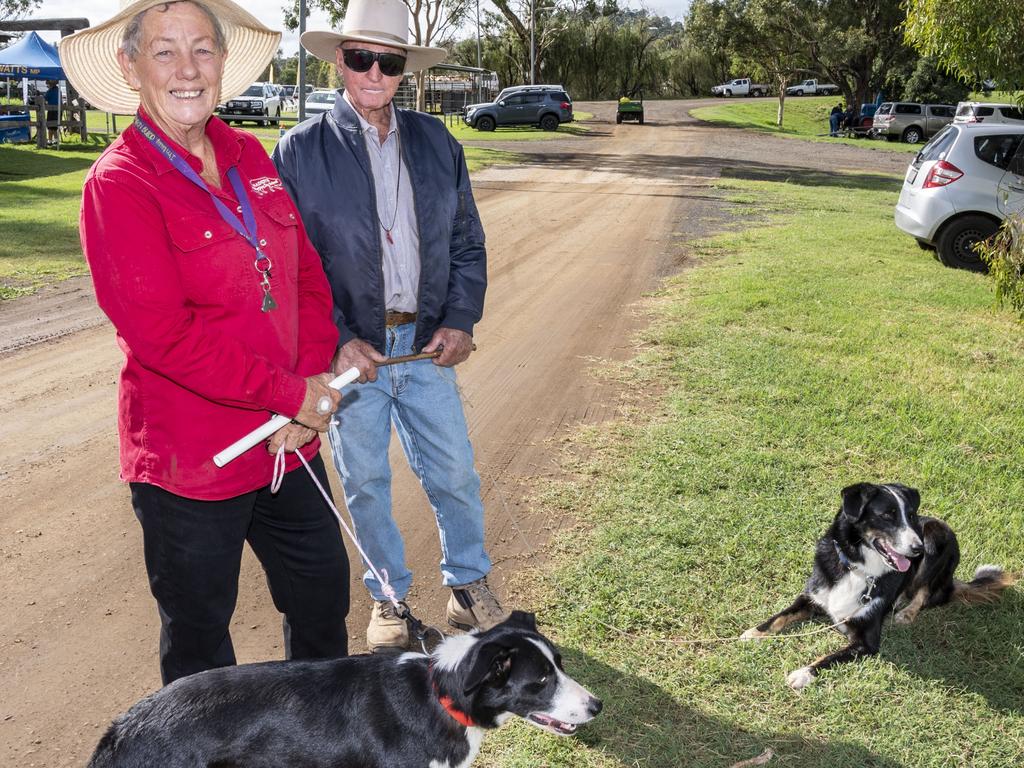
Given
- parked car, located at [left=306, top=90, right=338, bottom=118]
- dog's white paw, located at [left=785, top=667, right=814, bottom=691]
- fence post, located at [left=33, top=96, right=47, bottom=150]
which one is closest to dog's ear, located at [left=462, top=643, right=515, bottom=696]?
dog's white paw, located at [left=785, top=667, right=814, bottom=691]

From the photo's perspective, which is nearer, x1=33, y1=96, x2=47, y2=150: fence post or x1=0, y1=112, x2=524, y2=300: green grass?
x1=0, y1=112, x2=524, y2=300: green grass

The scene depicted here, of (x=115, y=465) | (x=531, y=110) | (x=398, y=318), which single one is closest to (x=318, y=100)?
(x=531, y=110)

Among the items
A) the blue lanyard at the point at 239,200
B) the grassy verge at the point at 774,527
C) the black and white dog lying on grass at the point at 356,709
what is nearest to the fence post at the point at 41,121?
the grassy verge at the point at 774,527

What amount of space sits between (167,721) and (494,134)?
35.5 metres

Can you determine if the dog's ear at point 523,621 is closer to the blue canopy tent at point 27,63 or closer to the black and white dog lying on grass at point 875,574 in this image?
the black and white dog lying on grass at point 875,574

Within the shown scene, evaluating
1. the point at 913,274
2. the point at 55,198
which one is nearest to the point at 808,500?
the point at 913,274

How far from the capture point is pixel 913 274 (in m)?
10.9

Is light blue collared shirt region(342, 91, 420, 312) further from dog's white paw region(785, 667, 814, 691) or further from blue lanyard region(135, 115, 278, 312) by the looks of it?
dog's white paw region(785, 667, 814, 691)

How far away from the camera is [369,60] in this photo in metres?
3.40

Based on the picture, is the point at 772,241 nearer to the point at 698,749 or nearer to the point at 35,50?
the point at 698,749

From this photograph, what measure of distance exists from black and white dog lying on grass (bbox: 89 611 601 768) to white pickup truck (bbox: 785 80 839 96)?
6994 cm

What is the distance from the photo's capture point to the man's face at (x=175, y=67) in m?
2.42

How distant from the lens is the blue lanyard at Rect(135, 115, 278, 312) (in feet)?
7.73

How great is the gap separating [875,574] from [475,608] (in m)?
1.77
